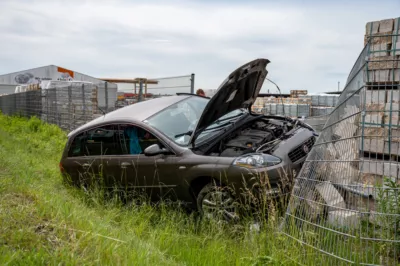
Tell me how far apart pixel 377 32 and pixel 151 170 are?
3.36 m

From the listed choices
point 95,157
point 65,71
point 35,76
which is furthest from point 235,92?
point 35,76

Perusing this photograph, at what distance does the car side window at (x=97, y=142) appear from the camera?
5922mm

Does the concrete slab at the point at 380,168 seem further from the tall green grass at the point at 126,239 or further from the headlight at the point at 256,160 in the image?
the tall green grass at the point at 126,239

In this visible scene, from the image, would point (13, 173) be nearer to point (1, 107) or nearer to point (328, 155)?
point (328, 155)

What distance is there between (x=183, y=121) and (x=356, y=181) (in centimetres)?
277

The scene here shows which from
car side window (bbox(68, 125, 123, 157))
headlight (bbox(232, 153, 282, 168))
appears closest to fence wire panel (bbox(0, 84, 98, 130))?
car side window (bbox(68, 125, 123, 157))

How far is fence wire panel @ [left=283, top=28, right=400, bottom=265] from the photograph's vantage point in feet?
9.76

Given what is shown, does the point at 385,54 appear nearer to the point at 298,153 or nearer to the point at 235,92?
the point at 298,153

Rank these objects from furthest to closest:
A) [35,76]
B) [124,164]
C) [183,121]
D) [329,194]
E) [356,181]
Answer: [35,76], [183,121], [124,164], [356,181], [329,194]

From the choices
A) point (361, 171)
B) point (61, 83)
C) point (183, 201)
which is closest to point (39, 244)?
point (183, 201)

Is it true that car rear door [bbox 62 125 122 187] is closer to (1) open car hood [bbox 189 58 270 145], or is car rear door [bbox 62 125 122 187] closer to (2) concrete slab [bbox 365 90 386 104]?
(1) open car hood [bbox 189 58 270 145]

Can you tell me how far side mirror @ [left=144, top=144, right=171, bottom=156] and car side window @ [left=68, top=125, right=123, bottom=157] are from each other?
2.62 ft

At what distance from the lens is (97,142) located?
615 cm

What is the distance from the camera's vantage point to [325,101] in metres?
21.0
